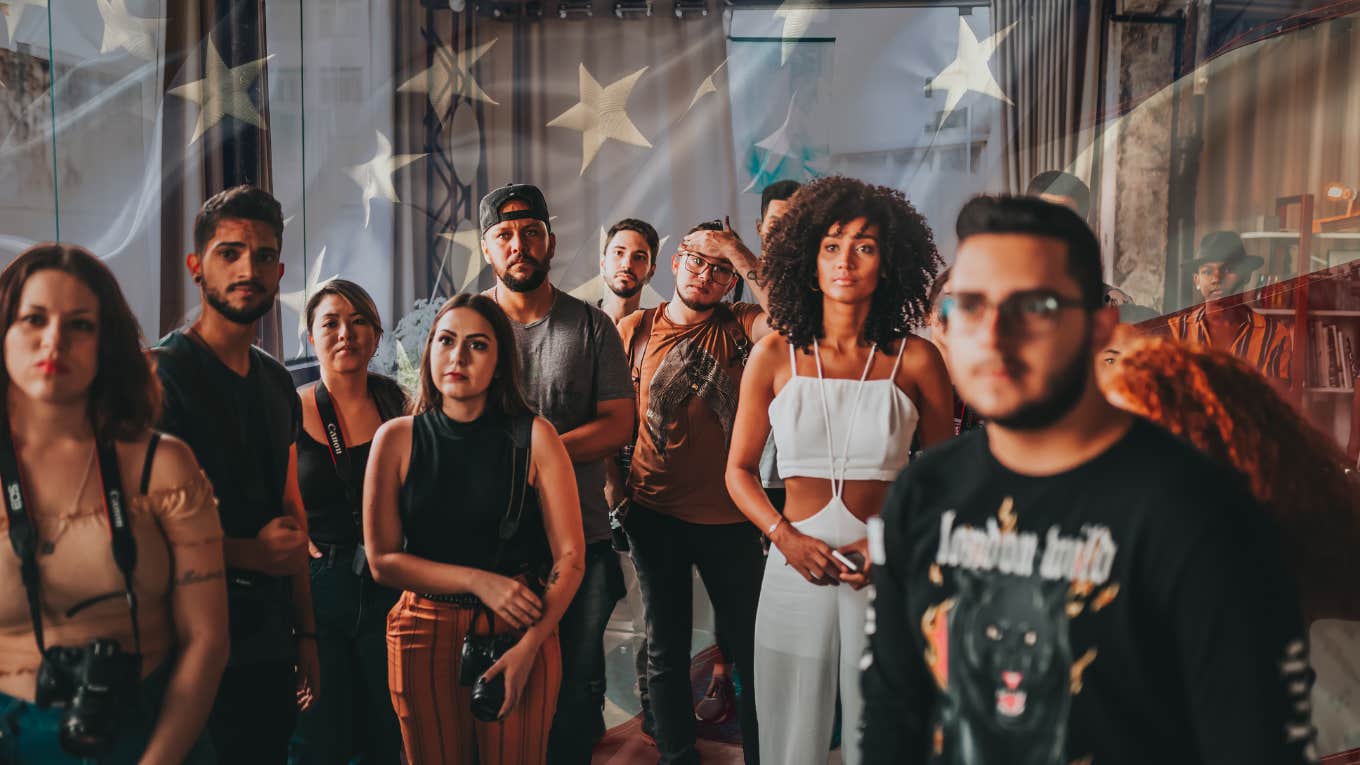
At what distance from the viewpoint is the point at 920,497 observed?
3.73 feet

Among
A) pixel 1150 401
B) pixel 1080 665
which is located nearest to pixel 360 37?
pixel 1150 401

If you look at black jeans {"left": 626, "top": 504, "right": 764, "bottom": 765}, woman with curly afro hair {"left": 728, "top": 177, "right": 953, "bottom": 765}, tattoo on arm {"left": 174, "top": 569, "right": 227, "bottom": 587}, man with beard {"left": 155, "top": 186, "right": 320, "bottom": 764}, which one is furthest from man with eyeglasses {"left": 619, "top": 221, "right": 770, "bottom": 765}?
tattoo on arm {"left": 174, "top": 569, "right": 227, "bottom": 587}

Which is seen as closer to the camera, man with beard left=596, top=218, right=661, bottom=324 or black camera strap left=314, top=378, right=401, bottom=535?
black camera strap left=314, top=378, right=401, bottom=535

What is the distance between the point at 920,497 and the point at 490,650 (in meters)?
1.13

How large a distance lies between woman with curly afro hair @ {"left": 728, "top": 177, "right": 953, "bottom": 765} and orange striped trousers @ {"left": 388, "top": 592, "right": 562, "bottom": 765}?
1.50 feet

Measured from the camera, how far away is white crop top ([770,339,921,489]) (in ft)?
6.45

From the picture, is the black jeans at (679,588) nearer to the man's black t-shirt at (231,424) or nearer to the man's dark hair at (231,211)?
the man's black t-shirt at (231,424)

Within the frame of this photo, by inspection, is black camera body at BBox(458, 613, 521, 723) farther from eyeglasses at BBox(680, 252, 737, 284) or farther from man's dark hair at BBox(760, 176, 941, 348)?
eyeglasses at BBox(680, 252, 737, 284)

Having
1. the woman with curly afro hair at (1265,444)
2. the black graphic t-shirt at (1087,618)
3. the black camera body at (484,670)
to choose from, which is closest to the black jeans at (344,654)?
the black camera body at (484,670)

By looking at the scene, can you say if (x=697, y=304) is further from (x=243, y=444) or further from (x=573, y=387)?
(x=243, y=444)

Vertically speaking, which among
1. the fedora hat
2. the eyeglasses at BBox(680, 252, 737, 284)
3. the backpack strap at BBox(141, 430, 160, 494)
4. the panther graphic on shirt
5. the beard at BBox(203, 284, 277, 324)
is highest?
the fedora hat

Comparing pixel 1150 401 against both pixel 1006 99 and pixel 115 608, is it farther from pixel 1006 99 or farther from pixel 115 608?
pixel 1006 99

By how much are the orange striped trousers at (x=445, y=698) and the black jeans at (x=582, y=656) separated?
0.39 metres

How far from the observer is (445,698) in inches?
79.7
